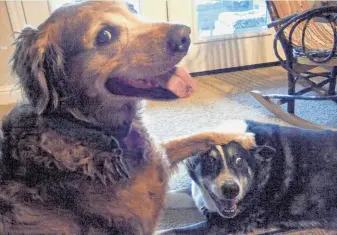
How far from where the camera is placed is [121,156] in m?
1.01

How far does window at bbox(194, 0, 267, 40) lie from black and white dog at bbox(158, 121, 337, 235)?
1794mm

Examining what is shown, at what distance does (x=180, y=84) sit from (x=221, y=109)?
149 centimetres

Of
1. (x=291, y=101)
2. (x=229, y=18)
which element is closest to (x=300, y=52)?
(x=291, y=101)

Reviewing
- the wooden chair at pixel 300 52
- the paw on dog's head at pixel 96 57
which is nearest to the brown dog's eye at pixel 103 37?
the paw on dog's head at pixel 96 57

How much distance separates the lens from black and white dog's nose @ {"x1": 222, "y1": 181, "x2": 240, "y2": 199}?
1.40 m

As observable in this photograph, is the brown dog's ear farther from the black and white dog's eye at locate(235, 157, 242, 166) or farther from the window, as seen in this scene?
the window

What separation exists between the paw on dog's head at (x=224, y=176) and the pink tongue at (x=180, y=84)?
1.40ft

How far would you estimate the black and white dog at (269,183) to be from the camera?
4.77 ft

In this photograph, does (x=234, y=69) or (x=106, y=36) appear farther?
(x=234, y=69)

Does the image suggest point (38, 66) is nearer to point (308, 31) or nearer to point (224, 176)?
point (224, 176)

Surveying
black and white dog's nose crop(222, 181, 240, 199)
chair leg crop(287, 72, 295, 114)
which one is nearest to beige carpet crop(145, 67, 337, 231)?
chair leg crop(287, 72, 295, 114)

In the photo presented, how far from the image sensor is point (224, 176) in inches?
56.6

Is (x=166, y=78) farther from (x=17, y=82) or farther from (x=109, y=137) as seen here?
(x=17, y=82)

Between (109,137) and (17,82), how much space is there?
292mm
